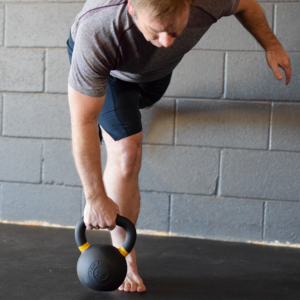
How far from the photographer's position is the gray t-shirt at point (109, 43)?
3.50ft

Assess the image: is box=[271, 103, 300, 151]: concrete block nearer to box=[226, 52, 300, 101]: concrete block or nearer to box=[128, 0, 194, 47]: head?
box=[226, 52, 300, 101]: concrete block

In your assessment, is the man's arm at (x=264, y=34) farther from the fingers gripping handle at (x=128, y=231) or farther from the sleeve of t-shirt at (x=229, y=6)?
the fingers gripping handle at (x=128, y=231)

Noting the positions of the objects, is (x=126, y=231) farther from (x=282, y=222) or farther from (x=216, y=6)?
(x=282, y=222)

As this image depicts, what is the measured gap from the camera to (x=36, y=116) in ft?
7.20

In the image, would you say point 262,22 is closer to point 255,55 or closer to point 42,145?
point 255,55

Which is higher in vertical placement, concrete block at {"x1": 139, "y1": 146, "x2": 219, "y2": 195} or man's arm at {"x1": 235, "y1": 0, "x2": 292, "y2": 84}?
man's arm at {"x1": 235, "y1": 0, "x2": 292, "y2": 84}

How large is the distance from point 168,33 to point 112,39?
223 millimetres

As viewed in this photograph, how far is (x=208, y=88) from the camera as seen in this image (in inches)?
79.6

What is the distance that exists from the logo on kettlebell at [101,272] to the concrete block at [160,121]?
1079 mm

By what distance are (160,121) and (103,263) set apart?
3.68 feet

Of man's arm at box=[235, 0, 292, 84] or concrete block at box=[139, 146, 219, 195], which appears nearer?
man's arm at box=[235, 0, 292, 84]

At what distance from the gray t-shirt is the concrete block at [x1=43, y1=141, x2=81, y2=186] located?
108 cm

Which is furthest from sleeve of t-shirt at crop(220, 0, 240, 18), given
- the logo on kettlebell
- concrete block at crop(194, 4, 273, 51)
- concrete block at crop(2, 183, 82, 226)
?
concrete block at crop(2, 183, 82, 226)

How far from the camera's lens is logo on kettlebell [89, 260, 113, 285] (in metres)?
1.11
